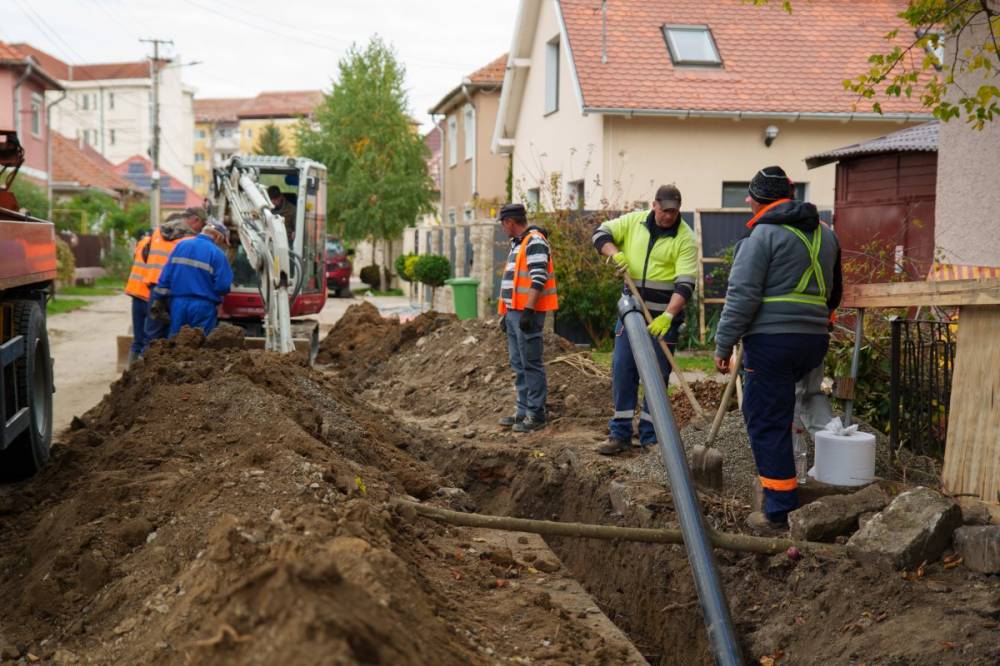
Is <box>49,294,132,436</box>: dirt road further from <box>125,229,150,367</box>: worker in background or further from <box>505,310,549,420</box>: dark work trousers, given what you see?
<box>505,310,549,420</box>: dark work trousers

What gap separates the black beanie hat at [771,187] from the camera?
5918 millimetres

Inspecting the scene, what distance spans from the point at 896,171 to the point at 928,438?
8.81 meters

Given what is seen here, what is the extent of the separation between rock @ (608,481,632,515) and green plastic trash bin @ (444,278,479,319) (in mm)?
10358

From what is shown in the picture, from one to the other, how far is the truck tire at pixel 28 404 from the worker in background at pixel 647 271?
399cm

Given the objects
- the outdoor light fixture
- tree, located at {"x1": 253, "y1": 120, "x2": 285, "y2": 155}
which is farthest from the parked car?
tree, located at {"x1": 253, "y1": 120, "x2": 285, "y2": 155}

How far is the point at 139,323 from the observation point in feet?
41.3

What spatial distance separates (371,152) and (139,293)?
2420 centimetres

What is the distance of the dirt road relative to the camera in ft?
38.0

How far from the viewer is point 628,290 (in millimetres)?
8141

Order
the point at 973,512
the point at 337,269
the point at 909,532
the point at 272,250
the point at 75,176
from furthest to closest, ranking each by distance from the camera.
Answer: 1. the point at 75,176
2. the point at 337,269
3. the point at 272,250
4. the point at 973,512
5. the point at 909,532

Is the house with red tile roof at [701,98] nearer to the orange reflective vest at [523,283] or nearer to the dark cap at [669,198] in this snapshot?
the orange reflective vest at [523,283]

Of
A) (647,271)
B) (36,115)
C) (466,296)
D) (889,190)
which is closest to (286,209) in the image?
(466,296)

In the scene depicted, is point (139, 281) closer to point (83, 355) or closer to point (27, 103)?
point (83, 355)

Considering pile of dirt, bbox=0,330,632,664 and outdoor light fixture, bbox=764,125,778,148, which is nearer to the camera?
pile of dirt, bbox=0,330,632,664
